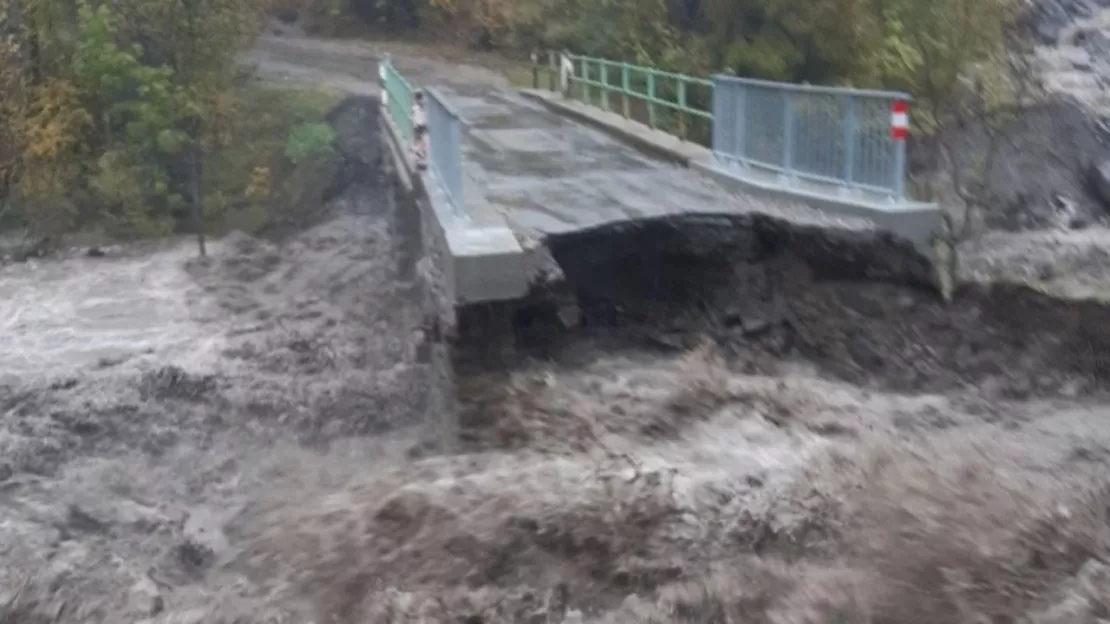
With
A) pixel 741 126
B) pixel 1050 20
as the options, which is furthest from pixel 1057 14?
pixel 741 126

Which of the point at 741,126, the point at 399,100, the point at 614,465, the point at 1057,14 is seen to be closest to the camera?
the point at 614,465

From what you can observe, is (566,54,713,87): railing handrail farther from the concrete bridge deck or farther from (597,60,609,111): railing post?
A: the concrete bridge deck

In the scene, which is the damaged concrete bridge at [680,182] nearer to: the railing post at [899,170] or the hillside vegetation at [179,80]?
the railing post at [899,170]

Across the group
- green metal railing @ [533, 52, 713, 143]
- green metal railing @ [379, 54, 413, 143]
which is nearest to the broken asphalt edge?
green metal railing @ [533, 52, 713, 143]

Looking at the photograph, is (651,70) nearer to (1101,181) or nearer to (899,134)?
(899,134)

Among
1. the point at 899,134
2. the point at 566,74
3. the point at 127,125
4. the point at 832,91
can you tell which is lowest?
the point at 127,125

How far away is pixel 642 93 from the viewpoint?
18844 millimetres

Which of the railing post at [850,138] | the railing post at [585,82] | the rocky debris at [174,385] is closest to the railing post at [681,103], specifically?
the railing post at [850,138]

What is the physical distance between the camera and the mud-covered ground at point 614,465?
764 cm

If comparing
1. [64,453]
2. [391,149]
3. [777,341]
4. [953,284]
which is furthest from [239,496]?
[391,149]

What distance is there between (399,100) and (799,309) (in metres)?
7.54

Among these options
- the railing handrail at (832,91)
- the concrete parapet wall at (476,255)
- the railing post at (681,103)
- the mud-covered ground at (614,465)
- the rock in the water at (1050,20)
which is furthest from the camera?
the rock in the water at (1050,20)

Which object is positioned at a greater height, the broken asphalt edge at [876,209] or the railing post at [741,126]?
the railing post at [741,126]

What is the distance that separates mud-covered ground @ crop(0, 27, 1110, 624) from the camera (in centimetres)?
764
